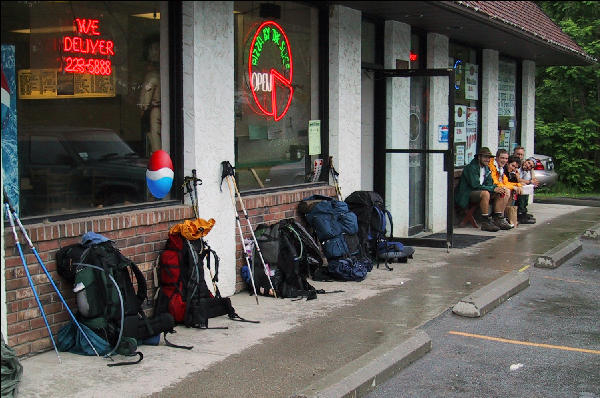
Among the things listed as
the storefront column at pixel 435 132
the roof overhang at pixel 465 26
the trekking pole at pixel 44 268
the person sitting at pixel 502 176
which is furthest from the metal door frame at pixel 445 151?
the trekking pole at pixel 44 268

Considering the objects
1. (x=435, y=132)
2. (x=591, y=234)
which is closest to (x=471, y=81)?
(x=435, y=132)

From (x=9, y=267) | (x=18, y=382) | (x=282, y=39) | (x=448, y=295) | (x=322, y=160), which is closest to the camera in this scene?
(x=18, y=382)

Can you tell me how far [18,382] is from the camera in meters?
5.21

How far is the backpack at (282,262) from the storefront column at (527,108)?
36.9 feet

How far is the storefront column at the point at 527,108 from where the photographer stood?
1830 cm

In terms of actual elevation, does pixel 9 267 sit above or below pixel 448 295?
above

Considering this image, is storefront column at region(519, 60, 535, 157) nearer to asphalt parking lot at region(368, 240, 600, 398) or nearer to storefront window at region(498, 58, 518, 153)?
storefront window at region(498, 58, 518, 153)

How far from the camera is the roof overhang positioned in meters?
10.2

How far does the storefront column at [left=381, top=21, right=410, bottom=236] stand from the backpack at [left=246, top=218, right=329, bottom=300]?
3.61 meters

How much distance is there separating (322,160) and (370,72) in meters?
2.01

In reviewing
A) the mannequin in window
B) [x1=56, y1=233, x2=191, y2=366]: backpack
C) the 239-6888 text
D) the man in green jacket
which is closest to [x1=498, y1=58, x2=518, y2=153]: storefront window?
the man in green jacket

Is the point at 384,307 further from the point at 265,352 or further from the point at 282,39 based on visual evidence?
the point at 282,39

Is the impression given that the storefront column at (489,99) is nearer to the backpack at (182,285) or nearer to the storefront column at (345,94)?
the storefront column at (345,94)

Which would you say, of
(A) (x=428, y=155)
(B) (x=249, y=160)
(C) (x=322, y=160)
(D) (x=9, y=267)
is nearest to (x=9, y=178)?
(D) (x=9, y=267)
